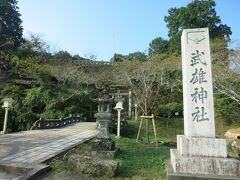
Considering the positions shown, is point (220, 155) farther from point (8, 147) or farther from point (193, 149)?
point (8, 147)

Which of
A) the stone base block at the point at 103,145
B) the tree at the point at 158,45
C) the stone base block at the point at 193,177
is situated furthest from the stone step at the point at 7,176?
the tree at the point at 158,45

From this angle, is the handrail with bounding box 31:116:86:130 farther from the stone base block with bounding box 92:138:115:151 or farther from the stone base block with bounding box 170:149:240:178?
the stone base block with bounding box 170:149:240:178

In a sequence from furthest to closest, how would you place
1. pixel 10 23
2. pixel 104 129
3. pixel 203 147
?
pixel 10 23 → pixel 104 129 → pixel 203 147

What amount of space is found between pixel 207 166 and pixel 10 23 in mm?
30675

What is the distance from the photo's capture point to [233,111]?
20.0 m

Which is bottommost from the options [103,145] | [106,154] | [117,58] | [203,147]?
[106,154]

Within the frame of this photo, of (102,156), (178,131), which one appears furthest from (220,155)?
(178,131)

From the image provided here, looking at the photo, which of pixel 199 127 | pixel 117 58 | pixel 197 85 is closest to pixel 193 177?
pixel 199 127

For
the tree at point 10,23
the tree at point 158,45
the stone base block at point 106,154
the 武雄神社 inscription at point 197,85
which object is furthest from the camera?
the tree at point 158,45

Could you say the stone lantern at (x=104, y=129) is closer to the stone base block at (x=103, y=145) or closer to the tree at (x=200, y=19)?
the stone base block at (x=103, y=145)

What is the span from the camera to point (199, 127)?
4.79 meters

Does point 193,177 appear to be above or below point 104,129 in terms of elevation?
below

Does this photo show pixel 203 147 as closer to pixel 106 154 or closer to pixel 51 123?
pixel 106 154

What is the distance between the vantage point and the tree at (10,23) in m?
28.2
